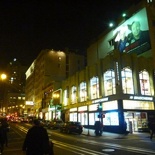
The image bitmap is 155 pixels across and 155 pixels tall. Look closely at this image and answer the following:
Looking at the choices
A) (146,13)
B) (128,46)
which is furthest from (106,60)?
(146,13)

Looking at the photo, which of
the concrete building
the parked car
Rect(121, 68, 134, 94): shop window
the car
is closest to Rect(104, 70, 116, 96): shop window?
the concrete building

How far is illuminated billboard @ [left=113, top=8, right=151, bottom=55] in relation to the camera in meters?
41.0

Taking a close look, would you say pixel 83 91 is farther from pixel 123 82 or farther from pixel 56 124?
pixel 123 82

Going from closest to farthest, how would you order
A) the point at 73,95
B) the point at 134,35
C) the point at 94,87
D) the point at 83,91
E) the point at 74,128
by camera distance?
the point at 74,128, the point at 94,87, the point at 134,35, the point at 83,91, the point at 73,95

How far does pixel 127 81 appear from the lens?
112 feet

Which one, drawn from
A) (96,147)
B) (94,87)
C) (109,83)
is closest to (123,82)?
(109,83)

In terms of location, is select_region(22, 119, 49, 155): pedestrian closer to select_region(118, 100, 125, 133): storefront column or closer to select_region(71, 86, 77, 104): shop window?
select_region(118, 100, 125, 133): storefront column

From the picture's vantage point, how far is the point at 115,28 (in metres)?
49.7

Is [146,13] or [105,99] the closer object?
[105,99]

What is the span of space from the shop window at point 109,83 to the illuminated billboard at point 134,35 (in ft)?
30.8

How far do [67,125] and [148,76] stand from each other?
16.1 m

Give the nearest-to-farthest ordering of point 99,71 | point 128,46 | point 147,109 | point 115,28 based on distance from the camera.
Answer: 1. point 147,109
2. point 99,71
3. point 128,46
4. point 115,28

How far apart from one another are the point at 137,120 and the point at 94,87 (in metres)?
10.0

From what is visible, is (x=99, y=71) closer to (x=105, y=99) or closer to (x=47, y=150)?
(x=105, y=99)
